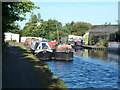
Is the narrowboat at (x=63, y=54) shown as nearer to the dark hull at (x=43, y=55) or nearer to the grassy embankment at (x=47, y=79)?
the dark hull at (x=43, y=55)

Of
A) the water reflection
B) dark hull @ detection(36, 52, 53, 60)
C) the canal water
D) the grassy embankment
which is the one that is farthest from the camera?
the water reflection

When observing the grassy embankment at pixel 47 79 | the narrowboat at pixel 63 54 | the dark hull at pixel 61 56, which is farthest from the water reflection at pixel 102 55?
the grassy embankment at pixel 47 79

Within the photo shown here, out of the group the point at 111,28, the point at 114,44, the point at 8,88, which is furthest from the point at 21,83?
→ the point at 111,28

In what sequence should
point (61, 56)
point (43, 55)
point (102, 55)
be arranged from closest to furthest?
point (43, 55), point (61, 56), point (102, 55)

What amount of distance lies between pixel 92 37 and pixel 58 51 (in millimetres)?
54683

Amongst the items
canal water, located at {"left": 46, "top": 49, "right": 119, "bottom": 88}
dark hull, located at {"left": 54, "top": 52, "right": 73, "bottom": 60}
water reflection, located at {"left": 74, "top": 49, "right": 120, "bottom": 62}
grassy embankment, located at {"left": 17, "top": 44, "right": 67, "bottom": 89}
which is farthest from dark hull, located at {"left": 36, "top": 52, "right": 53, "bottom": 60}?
grassy embankment, located at {"left": 17, "top": 44, "right": 67, "bottom": 89}

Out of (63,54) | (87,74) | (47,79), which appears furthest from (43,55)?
(47,79)

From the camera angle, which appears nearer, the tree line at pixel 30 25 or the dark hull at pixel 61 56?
the tree line at pixel 30 25

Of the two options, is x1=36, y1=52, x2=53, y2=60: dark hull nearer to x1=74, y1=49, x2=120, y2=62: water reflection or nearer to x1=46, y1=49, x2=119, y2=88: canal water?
x1=46, y1=49, x2=119, y2=88: canal water

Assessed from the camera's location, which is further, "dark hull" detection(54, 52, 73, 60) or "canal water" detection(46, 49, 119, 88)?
"dark hull" detection(54, 52, 73, 60)

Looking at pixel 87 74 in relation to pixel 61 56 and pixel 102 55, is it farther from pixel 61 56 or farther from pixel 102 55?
pixel 102 55

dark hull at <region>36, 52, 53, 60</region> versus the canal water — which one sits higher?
dark hull at <region>36, 52, 53, 60</region>

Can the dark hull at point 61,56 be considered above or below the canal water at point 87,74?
above

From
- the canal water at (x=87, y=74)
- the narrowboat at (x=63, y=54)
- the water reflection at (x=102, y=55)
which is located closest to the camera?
the canal water at (x=87, y=74)
